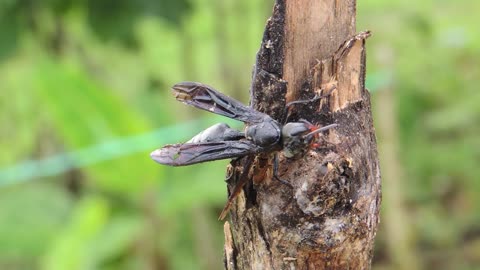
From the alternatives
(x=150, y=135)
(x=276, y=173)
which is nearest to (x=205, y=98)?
(x=276, y=173)

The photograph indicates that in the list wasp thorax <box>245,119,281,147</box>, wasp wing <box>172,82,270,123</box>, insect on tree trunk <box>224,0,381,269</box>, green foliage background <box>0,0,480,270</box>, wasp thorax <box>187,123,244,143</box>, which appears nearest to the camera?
insect on tree trunk <box>224,0,381,269</box>

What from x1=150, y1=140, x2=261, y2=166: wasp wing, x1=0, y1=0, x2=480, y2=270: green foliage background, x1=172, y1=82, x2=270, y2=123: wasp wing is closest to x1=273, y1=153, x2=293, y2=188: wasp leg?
x1=150, y1=140, x2=261, y2=166: wasp wing

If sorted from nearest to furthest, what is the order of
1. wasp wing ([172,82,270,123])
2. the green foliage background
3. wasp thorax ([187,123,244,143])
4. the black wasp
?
the black wasp, wasp thorax ([187,123,244,143]), wasp wing ([172,82,270,123]), the green foliage background

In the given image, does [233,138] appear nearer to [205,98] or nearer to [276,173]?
[205,98]

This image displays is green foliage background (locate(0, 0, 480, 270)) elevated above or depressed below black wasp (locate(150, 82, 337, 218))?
above

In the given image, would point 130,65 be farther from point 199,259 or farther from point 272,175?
point 272,175

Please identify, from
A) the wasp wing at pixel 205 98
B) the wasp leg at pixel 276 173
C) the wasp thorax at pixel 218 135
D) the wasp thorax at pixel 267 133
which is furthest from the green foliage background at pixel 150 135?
the wasp leg at pixel 276 173

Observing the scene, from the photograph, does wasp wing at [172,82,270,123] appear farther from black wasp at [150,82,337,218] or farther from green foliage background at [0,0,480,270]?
green foliage background at [0,0,480,270]
